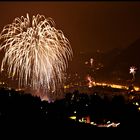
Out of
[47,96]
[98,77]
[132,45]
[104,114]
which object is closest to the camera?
[104,114]

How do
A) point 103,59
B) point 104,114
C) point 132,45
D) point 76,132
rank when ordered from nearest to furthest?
1. point 76,132
2. point 104,114
3. point 132,45
4. point 103,59

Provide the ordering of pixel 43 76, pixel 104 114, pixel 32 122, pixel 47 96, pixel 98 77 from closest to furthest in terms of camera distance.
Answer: pixel 32 122 → pixel 43 76 → pixel 104 114 → pixel 47 96 → pixel 98 77

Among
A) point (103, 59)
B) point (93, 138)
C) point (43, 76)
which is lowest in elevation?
point (93, 138)

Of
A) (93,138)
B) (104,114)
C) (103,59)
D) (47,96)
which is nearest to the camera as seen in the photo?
(93,138)

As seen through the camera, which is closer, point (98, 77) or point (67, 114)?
point (67, 114)

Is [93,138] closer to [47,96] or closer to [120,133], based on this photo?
[120,133]

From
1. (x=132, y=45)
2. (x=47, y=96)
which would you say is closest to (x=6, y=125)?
(x=47, y=96)

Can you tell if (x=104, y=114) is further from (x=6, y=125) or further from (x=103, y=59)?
(x=103, y=59)

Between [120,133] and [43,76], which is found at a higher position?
[43,76]

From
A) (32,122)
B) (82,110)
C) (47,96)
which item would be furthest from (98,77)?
(32,122)
